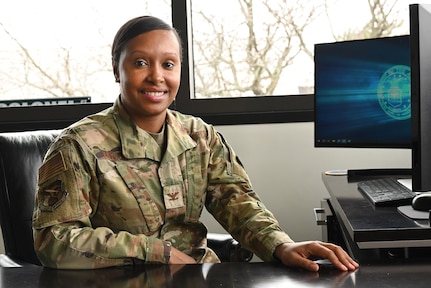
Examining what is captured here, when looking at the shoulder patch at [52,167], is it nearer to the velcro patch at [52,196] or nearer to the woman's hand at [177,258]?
the velcro patch at [52,196]

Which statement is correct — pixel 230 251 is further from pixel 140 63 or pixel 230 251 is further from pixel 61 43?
pixel 61 43

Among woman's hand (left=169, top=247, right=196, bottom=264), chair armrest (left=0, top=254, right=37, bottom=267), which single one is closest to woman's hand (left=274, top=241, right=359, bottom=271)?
woman's hand (left=169, top=247, right=196, bottom=264)

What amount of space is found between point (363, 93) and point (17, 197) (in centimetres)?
128

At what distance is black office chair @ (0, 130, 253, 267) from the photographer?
2.08 metres

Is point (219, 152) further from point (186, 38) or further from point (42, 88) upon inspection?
point (42, 88)

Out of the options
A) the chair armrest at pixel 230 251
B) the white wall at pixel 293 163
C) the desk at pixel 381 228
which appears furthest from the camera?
the white wall at pixel 293 163

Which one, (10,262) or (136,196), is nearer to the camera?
(136,196)

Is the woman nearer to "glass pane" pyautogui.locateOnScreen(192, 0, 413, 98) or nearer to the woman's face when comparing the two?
the woman's face

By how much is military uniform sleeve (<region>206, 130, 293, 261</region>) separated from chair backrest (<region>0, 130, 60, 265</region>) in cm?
59

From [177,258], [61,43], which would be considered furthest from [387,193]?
[61,43]

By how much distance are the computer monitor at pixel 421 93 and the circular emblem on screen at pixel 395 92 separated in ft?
3.23

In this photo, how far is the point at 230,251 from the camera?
6.84 feet

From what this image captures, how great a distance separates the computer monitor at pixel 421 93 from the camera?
4.69 feet

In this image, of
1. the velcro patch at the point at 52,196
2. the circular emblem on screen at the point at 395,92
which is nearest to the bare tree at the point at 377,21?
the circular emblem on screen at the point at 395,92
